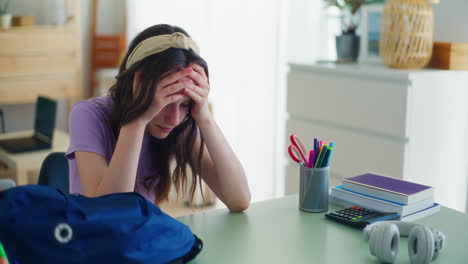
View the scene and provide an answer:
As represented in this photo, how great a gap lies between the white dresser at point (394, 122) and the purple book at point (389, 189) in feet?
3.30

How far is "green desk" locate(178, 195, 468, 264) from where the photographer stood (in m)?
1.19

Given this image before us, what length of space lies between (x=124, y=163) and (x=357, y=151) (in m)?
1.53

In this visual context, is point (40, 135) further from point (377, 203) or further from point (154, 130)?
point (377, 203)

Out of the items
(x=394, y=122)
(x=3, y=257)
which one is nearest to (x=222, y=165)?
(x=3, y=257)

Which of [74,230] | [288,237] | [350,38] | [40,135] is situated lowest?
[40,135]

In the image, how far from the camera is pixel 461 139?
2688 mm

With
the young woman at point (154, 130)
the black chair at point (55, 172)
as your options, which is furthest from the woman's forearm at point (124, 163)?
the black chair at point (55, 172)

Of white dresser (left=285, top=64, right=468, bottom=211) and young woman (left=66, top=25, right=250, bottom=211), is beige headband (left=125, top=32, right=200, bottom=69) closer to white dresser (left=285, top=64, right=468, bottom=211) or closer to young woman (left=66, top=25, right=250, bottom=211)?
young woman (left=66, top=25, right=250, bottom=211)

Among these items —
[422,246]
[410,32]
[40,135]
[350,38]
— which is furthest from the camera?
[40,135]

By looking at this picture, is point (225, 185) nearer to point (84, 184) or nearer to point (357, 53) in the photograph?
point (84, 184)

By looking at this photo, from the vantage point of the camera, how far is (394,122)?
2.52m

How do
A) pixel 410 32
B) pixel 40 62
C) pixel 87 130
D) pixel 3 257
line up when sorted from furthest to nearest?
1. pixel 40 62
2. pixel 410 32
3. pixel 87 130
4. pixel 3 257

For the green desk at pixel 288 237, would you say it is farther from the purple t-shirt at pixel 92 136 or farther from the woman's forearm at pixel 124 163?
the purple t-shirt at pixel 92 136

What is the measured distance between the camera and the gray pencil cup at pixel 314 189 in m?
1.47
